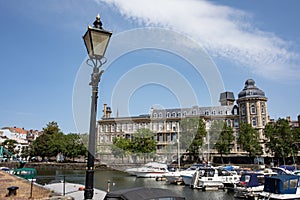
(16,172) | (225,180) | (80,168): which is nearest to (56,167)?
(80,168)

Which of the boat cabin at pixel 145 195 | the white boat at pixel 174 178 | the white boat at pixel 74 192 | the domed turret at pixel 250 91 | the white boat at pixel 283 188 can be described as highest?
the domed turret at pixel 250 91

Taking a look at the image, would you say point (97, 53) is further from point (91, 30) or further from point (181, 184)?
point (181, 184)

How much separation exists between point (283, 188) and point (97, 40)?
2059 cm

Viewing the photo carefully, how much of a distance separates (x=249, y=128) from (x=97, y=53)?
63.6m

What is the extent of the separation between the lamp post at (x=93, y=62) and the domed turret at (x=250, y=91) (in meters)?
75.0

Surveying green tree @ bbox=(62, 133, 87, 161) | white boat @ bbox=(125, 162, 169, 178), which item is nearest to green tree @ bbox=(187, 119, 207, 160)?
white boat @ bbox=(125, 162, 169, 178)

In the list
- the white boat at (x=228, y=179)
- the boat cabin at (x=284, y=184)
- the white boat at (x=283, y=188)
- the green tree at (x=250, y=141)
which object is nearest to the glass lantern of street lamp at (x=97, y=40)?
the white boat at (x=283, y=188)

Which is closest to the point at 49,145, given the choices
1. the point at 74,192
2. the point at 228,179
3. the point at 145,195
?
the point at 228,179

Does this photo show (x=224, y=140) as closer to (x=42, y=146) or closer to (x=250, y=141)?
(x=250, y=141)

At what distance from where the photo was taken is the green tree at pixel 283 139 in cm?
6031

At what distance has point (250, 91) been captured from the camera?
249 feet

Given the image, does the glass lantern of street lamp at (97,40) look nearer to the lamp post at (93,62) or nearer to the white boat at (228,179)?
the lamp post at (93,62)

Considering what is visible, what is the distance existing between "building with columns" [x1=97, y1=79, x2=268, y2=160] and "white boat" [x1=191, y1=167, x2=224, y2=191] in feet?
105

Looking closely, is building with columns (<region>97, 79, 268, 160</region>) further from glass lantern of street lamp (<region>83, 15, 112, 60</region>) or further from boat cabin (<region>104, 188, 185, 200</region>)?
glass lantern of street lamp (<region>83, 15, 112, 60</region>)
